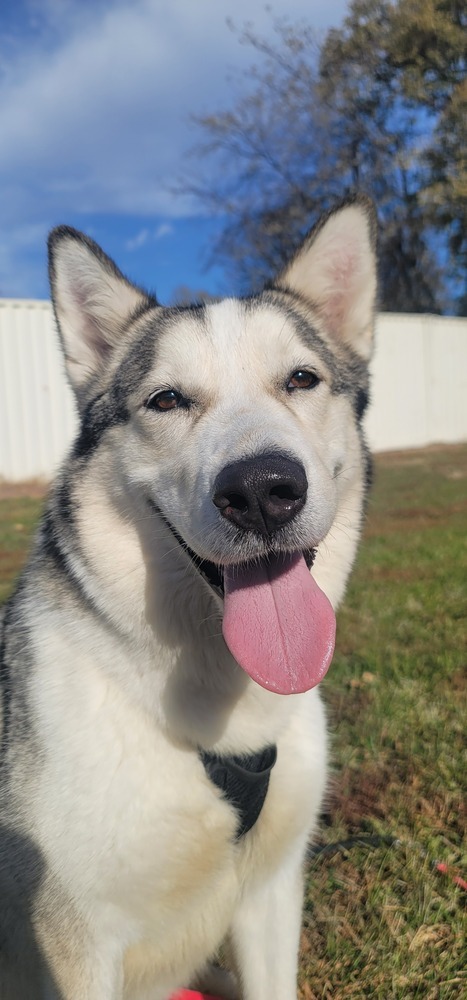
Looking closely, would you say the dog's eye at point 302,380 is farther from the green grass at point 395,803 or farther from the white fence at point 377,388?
the white fence at point 377,388

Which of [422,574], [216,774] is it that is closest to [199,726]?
[216,774]

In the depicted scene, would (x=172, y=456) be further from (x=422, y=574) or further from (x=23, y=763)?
(x=422, y=574)

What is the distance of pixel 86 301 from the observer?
266cm

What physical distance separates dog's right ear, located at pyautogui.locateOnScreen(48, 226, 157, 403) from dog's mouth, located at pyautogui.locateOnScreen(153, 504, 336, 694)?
995mm

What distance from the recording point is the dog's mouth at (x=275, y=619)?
193cm

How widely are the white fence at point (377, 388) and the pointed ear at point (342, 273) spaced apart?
10805mm

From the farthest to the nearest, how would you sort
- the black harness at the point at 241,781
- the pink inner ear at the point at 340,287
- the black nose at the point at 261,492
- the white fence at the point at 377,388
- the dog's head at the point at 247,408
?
the white fence at the point at 377,388
the pink inner ear at the point at 340,287
the black harness at the point at 241,781
the dog's head at the point at 247,408
the black nose at the point at 261,492

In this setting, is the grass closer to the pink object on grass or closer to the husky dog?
the husky dog

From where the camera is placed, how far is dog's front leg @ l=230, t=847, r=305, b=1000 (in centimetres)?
228

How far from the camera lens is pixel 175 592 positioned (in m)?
2.18

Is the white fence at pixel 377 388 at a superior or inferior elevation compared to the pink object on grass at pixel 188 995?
superior

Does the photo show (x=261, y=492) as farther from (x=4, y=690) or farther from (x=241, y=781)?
(x=4, y=690)

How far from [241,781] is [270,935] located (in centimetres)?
64

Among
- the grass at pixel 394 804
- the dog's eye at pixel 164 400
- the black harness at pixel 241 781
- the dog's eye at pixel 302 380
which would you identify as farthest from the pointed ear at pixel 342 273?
the grass at pixel 394 804
